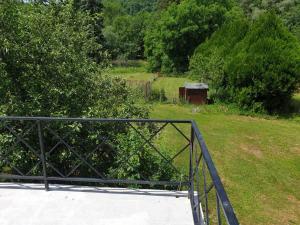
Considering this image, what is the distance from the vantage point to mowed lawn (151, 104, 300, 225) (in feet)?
26.2

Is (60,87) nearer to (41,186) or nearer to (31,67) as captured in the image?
(31,67)

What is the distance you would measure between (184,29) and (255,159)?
2541 cm

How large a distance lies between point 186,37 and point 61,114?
31251mm

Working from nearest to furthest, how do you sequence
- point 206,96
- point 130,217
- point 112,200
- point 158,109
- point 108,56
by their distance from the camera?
point 130,217 → point 112,200 → point 108,56 → point 158,109 → point 206,96

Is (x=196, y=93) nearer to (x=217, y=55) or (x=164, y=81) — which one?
(x=217, y=55)

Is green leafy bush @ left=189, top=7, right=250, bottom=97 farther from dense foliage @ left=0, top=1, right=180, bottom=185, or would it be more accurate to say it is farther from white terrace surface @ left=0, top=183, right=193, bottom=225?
white terrace surface @ left=0, top=183, right=193, bottom=225

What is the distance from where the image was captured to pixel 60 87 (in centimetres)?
691

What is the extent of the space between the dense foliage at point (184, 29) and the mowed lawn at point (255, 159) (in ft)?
59.5

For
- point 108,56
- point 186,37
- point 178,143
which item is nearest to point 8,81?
point 108,56

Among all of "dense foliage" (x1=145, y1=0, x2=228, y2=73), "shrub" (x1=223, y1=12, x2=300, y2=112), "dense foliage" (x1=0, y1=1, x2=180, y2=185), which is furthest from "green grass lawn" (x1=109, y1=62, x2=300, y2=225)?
"dense foliage" (x1=145, y1=0, x2=228, y2=73)

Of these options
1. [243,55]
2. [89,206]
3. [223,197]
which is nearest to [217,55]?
[243,55]

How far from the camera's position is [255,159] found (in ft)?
37.8

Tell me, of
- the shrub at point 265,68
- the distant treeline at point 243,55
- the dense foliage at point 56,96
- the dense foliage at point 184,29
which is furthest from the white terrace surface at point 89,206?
the dense foliage at point 184,29

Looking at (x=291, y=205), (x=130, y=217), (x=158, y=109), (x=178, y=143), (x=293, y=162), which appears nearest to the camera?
(x=130, y=217)
